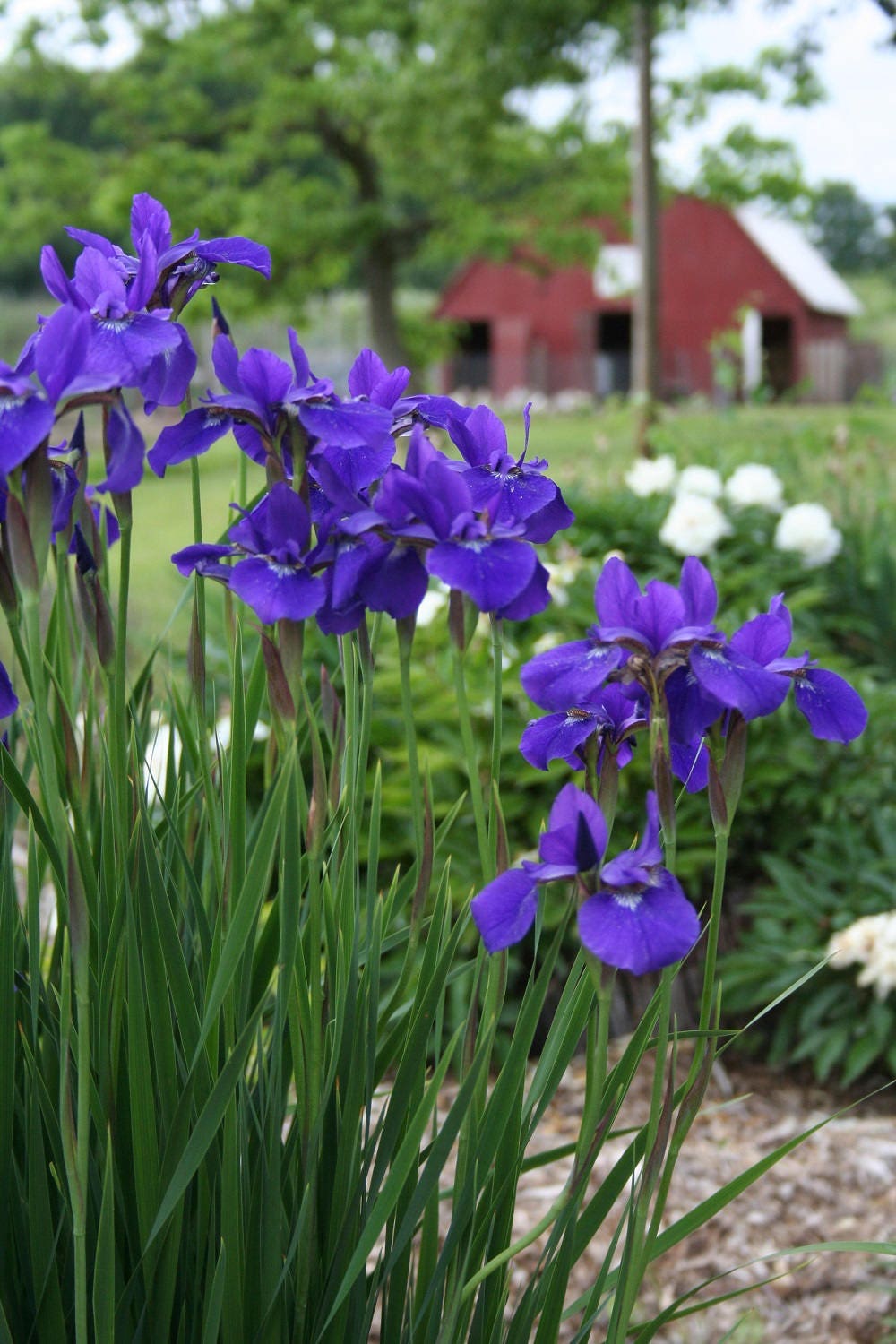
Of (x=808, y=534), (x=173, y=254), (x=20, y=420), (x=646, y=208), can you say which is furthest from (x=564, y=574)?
(x=646, y=208)

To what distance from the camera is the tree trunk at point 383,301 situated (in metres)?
19.8

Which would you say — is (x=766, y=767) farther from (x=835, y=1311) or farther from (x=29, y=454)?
(x=29, y=454)

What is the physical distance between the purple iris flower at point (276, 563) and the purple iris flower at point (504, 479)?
17cm

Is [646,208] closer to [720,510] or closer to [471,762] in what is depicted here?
[720,510]

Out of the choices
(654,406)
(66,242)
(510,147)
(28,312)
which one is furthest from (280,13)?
(28,312)

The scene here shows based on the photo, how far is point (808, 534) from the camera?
3904 millimetres

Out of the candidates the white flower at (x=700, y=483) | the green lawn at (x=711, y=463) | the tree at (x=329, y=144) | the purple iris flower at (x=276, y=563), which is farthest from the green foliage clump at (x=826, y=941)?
the tree at (x=329, y=144)

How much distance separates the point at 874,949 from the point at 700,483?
6.01 ft

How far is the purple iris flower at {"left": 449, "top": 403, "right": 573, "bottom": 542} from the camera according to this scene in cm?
103

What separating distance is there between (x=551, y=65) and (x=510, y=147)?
5.99m

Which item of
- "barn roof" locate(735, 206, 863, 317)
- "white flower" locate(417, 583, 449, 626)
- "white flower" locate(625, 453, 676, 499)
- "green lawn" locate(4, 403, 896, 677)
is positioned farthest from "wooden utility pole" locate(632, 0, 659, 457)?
"barn roof" locate(735, 206, 863, 317)

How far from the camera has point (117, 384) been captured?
33.5 inches

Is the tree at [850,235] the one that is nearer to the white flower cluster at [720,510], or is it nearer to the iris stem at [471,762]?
the white flower cluster at [720,510]

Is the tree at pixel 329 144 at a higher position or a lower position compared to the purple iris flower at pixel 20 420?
higher
